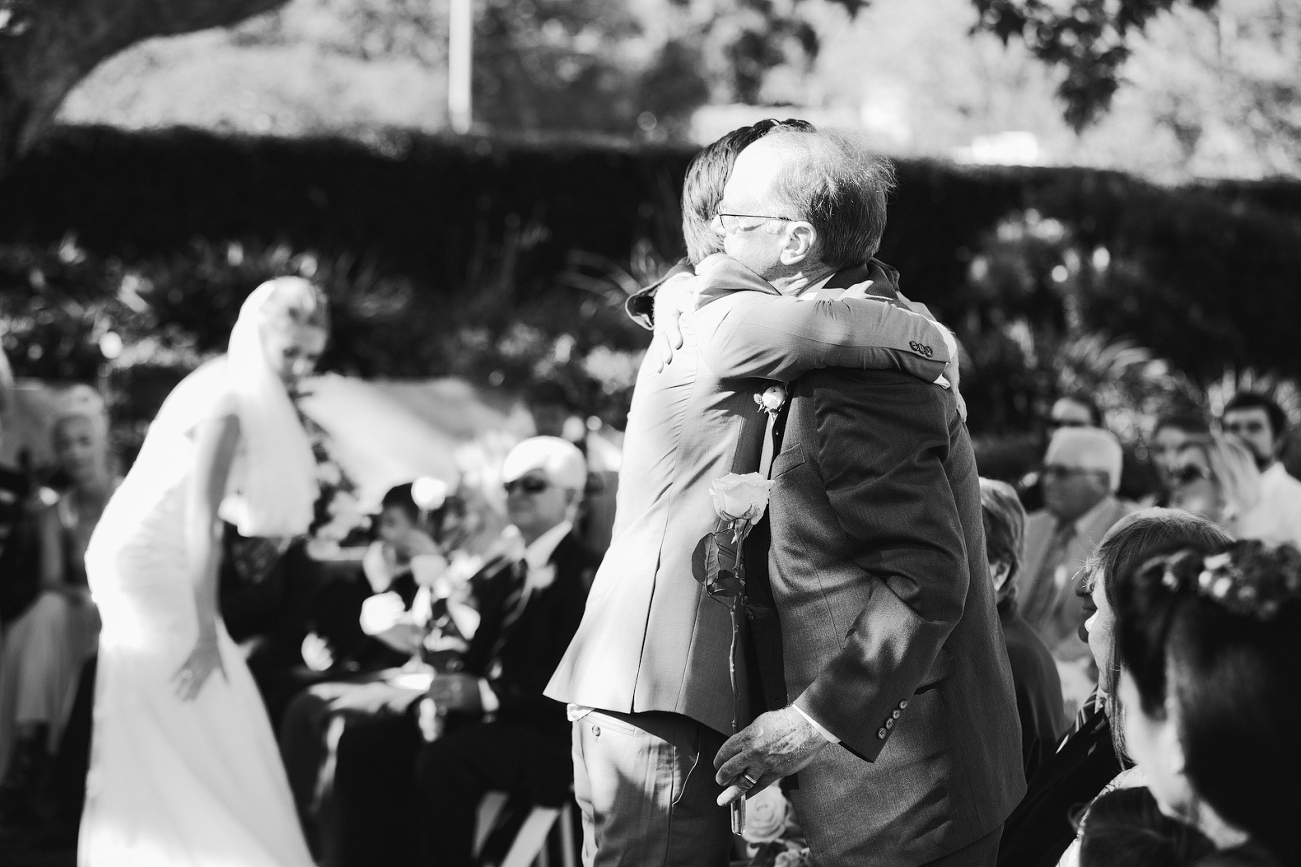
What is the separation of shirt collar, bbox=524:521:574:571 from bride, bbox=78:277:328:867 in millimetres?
901

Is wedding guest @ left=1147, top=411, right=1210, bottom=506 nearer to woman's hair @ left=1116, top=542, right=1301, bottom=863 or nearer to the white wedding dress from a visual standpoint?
the white wedding dress

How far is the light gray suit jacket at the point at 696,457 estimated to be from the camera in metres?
2.27

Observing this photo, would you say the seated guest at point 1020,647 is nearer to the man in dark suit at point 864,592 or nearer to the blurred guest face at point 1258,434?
the man in dark suit at point 864,592

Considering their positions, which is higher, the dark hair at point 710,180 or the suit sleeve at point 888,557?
the dark hair at point 710,180

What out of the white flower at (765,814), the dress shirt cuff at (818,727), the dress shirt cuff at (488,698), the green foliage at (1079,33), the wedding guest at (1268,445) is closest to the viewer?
the dress shirt cuff at (818,727)

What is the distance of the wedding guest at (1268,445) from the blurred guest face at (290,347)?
3876mm

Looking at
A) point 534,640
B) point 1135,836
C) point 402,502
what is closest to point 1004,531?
point 1135,836

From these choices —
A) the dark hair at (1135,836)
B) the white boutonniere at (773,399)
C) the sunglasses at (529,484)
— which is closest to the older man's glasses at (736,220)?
the white boutonniere at (773,399)

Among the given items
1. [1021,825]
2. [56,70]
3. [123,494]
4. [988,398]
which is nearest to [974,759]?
[1021,825]

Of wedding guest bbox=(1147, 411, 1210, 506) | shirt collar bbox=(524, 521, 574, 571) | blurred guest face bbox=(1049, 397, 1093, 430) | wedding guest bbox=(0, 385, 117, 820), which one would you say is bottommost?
wedding guest bbox=(0, 385, 117, 820)

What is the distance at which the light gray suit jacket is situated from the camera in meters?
2.27

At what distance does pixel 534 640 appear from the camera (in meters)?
4.64

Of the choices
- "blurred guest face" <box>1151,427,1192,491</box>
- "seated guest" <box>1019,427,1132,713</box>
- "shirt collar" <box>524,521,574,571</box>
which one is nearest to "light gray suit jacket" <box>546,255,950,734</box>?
"shirt collar" <box>524,521,574,571</box>

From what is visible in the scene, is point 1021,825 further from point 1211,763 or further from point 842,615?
point 1211,763
